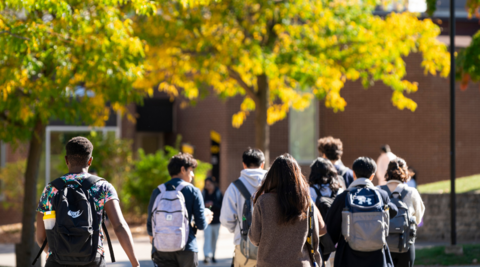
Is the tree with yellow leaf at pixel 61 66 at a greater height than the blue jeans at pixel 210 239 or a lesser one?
greater

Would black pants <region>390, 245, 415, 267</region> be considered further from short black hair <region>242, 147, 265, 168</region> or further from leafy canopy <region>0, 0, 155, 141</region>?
leafy canopy <region>0, 0, 155, 141</region>

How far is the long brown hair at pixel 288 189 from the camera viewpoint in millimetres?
3609

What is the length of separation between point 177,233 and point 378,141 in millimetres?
13848

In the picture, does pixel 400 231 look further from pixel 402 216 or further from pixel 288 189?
pixel 288 189

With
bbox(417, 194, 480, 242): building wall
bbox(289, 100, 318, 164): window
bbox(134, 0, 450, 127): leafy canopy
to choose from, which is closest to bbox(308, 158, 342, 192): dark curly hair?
bbox(134, 0, 450, 127): leafy canopy

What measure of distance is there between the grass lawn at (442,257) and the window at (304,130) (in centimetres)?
871

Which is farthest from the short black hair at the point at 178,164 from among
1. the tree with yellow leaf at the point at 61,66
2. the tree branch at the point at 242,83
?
the tree branch at the point at 242,83

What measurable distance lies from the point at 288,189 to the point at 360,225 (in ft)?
3.43

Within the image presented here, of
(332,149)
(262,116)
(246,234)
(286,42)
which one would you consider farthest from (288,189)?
(286,42)

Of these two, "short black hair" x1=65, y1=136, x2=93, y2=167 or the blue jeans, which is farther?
the blue jeans

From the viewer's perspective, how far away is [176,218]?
517cm

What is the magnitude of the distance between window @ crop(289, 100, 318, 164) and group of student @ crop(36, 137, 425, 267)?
11848 mm

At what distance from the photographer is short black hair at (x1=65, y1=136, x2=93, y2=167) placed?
3794mm

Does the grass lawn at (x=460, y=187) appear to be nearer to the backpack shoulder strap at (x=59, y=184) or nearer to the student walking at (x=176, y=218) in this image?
the student walking at (x=176, y=218)
